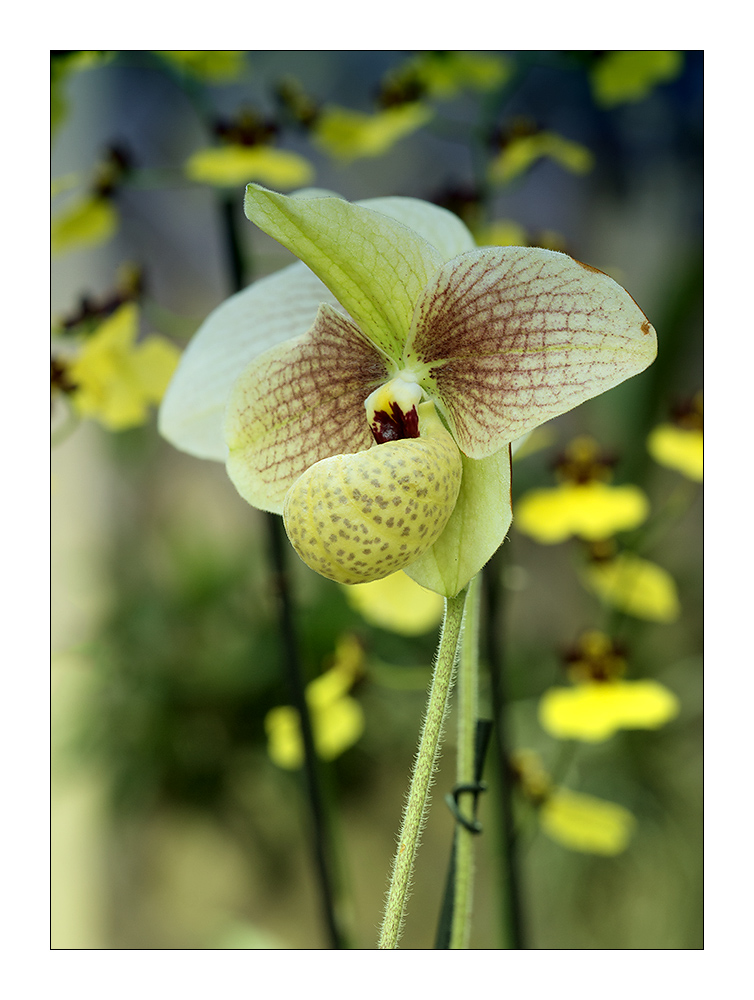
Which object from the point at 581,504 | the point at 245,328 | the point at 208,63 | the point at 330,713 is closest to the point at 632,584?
the point at 581,504

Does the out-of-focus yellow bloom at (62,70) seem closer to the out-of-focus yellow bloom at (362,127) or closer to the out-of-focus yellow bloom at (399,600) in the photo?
the out-of-focus yellow bloom at (362,127)

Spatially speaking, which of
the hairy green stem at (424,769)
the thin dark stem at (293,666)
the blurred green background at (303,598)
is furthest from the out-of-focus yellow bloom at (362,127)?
the hairy green stem at (424,769)

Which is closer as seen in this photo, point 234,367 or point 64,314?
point 234,367

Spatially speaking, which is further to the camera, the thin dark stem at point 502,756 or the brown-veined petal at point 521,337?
the thin dark stem at point 502,756

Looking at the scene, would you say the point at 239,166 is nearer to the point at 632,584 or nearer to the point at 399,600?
the point at 399,600
